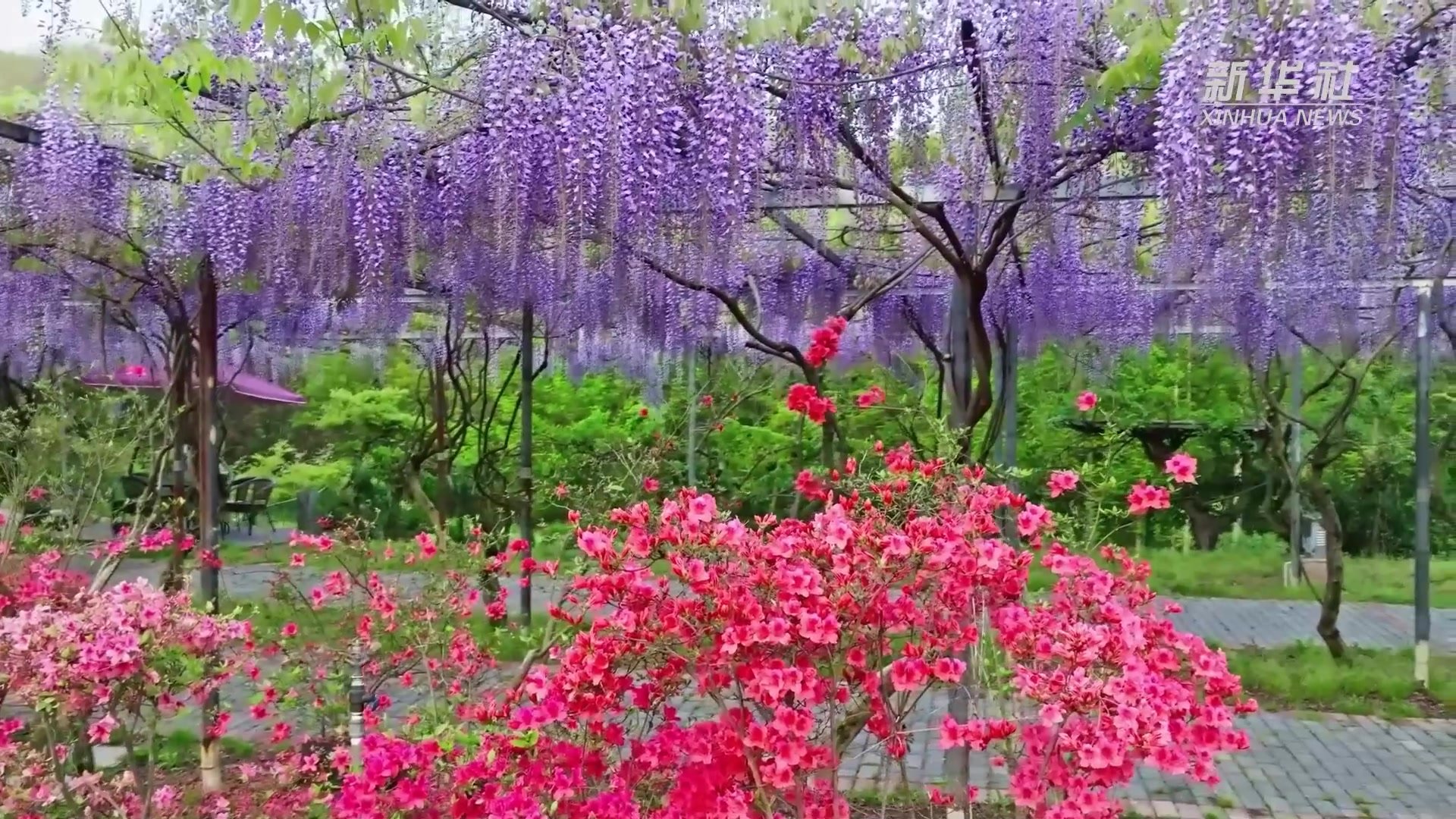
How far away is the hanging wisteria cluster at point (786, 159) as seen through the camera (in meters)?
2.78

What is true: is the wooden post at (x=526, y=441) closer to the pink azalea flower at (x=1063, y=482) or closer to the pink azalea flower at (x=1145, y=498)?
the pink azalea flower at (x=1063, y=482)

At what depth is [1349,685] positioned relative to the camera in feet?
14.1

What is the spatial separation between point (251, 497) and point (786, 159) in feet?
23.8

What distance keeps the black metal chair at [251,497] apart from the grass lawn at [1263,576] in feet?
23.8

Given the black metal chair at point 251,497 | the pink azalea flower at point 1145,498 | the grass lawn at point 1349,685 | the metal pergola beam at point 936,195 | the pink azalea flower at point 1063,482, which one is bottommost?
the grass lawn at point 1349,685

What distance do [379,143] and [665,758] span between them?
268 centimetres

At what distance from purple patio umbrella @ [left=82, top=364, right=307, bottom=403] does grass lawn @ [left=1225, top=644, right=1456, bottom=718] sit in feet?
20.3

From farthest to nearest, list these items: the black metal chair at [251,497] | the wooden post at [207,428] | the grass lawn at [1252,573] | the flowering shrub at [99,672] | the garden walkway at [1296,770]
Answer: the black metal chair at [251,497], the grass lawn at [1252,573], the wooden post at [207,428], the garden walkway at [1296,770], the flowering shrub at [99,672]

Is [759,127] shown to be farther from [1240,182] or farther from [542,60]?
[1240,182]

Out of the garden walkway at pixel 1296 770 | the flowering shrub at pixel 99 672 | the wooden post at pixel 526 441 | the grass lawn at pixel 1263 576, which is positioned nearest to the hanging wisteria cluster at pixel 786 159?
the wooden post at pixel 526 441

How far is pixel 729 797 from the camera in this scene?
1.69 meters

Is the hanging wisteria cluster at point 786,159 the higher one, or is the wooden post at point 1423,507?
the hanging wisteria cluster at point 786,159

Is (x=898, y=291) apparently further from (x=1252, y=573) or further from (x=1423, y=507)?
(x=1252, y=573)

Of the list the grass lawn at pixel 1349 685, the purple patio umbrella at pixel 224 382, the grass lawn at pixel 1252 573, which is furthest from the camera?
the purple patio umbrella at pixel 224 382
